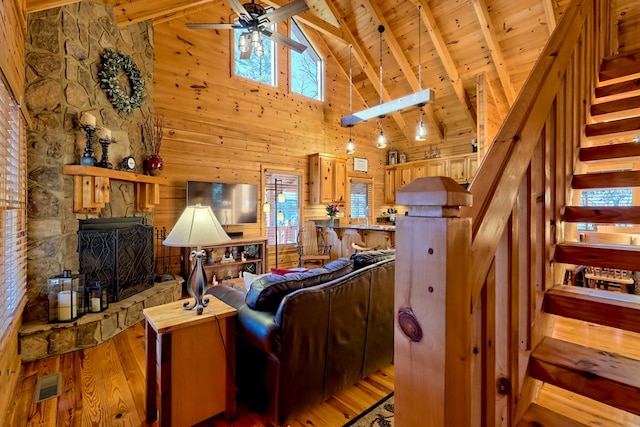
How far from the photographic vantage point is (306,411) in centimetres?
195

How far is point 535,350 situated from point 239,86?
5.81 metres

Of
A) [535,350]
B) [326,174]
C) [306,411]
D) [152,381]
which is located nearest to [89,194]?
[152,381]

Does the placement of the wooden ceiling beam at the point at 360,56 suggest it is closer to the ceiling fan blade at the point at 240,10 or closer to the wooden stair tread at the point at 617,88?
the ceiling fan blade at the point at 240,10

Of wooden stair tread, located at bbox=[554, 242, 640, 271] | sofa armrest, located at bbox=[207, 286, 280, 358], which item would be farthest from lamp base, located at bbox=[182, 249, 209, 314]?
wooden stair tread, located at bbox=[554, 242, 640, 271]

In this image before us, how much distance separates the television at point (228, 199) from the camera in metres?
4.83

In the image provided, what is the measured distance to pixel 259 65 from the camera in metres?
5.85

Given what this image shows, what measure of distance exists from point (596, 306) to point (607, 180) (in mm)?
818

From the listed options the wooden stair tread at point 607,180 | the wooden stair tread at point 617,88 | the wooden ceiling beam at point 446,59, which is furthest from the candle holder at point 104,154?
the wooden ceiling beam at point 446,59

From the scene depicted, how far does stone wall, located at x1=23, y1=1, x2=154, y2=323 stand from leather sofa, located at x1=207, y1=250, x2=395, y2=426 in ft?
6.39

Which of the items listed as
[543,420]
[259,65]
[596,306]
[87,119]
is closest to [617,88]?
[596,306]

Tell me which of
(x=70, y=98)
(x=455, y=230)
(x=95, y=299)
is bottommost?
(x=95, y=299)

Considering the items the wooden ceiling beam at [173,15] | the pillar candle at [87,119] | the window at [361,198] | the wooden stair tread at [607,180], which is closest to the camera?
the wooden stair tread at [607,180]

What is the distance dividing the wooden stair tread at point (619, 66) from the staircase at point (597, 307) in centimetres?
24

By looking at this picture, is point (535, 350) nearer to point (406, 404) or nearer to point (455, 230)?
point (406, 404)
